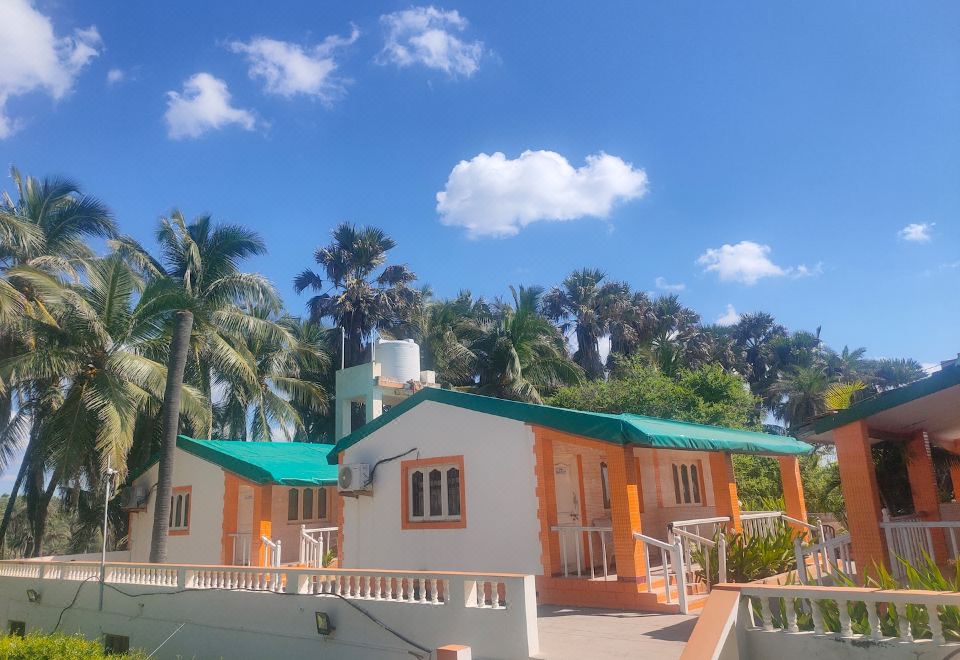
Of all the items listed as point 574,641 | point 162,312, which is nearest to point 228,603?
point 574,641

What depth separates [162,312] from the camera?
760 inches

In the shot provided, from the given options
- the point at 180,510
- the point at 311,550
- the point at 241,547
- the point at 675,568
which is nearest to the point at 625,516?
the point at 675,568

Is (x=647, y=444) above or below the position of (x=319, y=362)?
below

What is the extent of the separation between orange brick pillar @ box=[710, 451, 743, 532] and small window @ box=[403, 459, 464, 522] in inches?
207

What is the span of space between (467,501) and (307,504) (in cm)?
906

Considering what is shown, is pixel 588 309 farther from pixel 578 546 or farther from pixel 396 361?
pixel 578 546

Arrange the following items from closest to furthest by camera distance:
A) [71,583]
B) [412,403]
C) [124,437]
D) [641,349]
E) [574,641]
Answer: [574,641]
[412,403]
[71,583]
[124,437]
[641,349]

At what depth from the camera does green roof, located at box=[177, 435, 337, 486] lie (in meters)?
16.4

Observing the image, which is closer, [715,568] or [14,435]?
[715,568]

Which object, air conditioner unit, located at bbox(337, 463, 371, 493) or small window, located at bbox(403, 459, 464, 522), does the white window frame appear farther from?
air conditioner unit, located at bbox(337, 463, 371, 493)

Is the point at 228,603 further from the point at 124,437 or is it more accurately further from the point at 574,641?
the point at 124,437

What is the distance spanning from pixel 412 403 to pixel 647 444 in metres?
4.99

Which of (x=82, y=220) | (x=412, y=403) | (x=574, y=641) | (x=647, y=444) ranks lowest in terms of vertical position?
(x=574, y=641)

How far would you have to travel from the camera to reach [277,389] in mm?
29781
